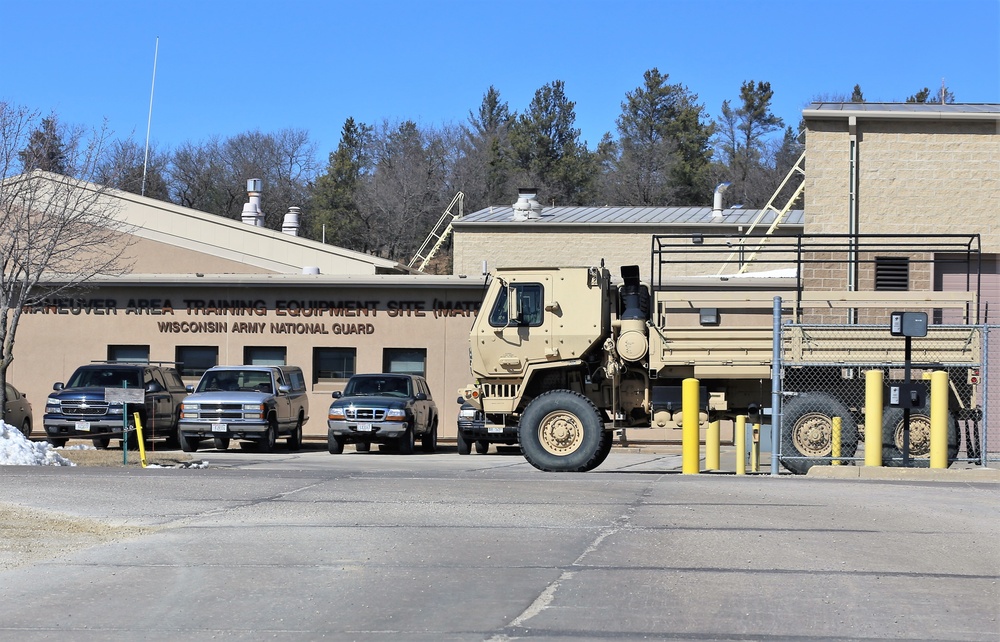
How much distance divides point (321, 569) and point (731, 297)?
10242 millimetres

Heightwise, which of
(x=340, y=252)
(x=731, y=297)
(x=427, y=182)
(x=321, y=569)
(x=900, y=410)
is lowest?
(x=321, y=569)

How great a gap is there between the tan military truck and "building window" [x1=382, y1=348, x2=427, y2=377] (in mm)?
13811

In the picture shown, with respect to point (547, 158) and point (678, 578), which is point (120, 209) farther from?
point (547, 158)

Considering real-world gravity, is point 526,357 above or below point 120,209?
below

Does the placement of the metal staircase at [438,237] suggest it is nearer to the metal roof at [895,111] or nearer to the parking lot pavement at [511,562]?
the metal roof at [895,111]

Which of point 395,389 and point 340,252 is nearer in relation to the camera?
point 395,389

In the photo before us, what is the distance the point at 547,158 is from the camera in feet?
233

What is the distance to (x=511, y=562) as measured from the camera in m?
9.35

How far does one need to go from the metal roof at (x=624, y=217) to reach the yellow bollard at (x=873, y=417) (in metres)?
27.0

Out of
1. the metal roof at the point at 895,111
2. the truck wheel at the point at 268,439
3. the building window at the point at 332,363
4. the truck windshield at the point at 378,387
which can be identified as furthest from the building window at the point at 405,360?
the metal roof at the point at 895,111

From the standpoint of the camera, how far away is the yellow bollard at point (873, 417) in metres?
15.9

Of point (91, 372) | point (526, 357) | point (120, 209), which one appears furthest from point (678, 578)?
point (120, 209)

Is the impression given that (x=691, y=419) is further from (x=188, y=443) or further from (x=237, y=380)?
(x=237, y=380)

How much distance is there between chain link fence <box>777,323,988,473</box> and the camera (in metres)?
16.9
